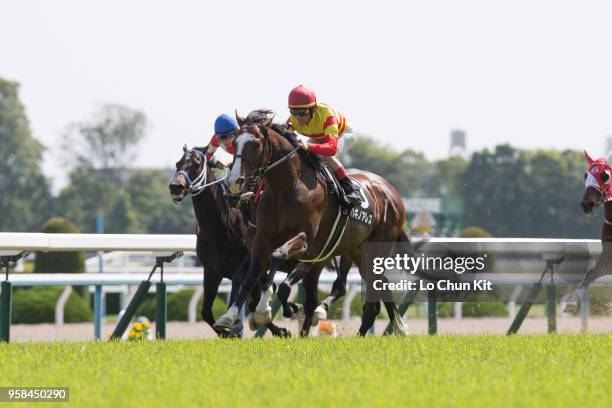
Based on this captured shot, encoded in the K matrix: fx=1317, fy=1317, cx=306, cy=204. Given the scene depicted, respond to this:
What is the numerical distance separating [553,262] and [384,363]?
4.04 m

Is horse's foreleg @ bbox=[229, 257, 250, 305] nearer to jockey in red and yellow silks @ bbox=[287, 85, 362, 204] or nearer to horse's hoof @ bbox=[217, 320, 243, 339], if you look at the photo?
horse's hoof @ bbox=[217, 320, 243, 339]

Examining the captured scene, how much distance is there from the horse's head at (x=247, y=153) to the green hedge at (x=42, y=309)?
1022 cm

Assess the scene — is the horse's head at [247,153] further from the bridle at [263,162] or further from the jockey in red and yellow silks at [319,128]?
the jockey in red and yellow silks at [319,128]

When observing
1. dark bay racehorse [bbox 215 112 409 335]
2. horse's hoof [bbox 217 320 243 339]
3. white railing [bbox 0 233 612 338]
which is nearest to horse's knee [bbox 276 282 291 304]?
dark bay racehorse [bbox 215 112 409 335]

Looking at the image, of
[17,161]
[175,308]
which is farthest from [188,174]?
[17,161]

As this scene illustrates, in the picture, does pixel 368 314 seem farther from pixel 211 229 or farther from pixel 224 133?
pixel 224 133

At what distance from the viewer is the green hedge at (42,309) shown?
1738 centimetres

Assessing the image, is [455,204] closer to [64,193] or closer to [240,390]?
[64,193]

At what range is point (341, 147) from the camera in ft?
29.1

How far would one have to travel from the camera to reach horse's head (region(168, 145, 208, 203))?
8570 mm

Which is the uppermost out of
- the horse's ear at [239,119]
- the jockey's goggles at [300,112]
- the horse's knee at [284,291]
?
the jockey's goggles at [300,112]

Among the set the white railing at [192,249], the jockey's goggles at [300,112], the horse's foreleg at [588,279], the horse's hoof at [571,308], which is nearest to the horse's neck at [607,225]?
the horse's foreleg at [588,279]

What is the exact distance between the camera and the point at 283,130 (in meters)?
8.08

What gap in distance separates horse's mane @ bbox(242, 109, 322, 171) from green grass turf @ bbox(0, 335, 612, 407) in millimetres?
1236
